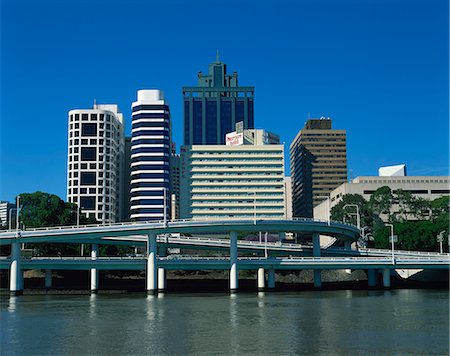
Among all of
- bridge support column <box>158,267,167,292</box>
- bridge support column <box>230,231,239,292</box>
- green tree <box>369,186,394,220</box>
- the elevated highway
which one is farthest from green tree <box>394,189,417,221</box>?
bridge support column <box>158,267,167,292</box>

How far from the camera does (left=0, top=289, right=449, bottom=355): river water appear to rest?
1892 inches

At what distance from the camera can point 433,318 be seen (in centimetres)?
6694

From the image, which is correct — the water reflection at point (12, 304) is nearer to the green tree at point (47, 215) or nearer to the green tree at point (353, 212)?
the green tree at point (47, 215)

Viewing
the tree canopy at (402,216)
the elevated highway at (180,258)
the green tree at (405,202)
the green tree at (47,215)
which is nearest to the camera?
the elevated highway at (180,258)

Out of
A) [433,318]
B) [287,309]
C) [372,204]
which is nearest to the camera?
[433,318]

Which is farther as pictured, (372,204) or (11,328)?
(372,204)

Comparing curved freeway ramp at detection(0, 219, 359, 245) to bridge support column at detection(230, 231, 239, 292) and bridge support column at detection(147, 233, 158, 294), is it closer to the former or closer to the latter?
bridge support column at detection(230, 231, 239, 292)

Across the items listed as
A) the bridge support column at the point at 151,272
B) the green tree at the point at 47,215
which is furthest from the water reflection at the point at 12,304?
the green tree at the point at 47,215

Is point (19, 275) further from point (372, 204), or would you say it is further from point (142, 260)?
point (372, 204)

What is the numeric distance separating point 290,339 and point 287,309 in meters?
26.8

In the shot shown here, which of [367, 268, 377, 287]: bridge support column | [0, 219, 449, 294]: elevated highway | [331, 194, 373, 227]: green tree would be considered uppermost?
[331, 194, 373, 227]: green tree

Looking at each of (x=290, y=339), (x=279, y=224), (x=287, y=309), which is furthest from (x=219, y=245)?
(x=290, y=339)

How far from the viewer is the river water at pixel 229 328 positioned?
158ft

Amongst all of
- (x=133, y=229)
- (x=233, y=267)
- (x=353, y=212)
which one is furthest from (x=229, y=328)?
(x=353, y=212)
